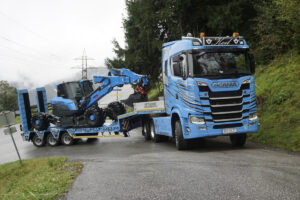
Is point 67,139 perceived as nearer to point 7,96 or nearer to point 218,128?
point 218,128

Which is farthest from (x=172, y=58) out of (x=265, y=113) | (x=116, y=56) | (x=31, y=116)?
(x=116, y=56)

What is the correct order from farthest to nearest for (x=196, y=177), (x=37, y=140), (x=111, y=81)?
(x=37, y=140), (x=111, y=81), (x=196, y=177)

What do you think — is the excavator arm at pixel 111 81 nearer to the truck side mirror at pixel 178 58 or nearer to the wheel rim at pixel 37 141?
the wheel rim at pixel 37 141

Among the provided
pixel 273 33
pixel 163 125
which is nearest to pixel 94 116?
pixel 163 125

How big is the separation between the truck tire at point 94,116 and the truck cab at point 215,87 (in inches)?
241

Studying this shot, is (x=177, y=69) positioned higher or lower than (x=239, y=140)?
higher

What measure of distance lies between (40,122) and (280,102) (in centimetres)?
1165

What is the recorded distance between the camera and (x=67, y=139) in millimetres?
16750

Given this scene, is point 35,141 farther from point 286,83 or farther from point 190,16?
point 286,83

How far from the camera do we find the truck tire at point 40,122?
667 inches

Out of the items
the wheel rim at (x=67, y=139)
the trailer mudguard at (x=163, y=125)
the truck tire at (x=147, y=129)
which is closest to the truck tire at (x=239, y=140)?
the trailer mudguard at (x=163, y=125)

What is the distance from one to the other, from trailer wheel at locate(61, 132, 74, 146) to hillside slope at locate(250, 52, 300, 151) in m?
8.99

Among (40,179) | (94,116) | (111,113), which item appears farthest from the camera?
(111,113)

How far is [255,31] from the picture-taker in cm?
1864
